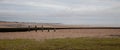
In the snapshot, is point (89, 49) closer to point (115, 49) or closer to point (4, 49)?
point (115, 49)

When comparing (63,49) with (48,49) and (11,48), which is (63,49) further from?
(11,48)

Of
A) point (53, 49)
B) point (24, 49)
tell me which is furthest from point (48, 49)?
point (24, 49)

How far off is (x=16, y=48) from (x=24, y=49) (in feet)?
2.94

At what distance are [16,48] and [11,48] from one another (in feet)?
1.47

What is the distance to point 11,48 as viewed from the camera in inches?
852

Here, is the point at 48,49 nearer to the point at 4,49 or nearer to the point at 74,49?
the point at 74,49

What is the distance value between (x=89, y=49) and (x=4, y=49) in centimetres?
738

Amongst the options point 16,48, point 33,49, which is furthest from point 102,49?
point 16,48

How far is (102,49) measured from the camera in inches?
851

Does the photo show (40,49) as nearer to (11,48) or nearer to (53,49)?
(53,49)

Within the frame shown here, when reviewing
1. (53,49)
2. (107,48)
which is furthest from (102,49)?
(53,49)

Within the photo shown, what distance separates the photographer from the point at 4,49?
69.6 feet

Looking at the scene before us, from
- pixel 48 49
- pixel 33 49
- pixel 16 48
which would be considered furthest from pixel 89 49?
pixel 16 48

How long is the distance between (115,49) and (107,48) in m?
0.80
